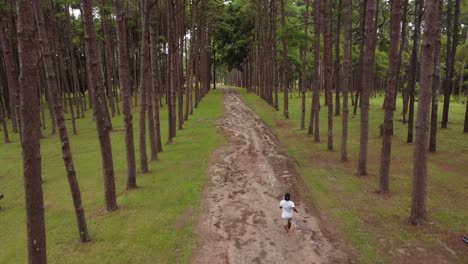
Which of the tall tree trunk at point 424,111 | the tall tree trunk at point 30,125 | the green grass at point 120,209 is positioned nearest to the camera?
the tall tree trunk at point 30,125

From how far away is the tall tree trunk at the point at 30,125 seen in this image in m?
5.97

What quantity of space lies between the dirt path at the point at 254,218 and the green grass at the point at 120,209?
598mm

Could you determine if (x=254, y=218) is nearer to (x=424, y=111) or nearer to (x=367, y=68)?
(x=424, y=111)

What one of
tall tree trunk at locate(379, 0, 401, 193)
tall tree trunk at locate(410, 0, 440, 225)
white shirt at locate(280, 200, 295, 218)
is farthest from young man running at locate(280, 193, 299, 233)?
tall tree trunk at locate(379, 0, 401, 193)

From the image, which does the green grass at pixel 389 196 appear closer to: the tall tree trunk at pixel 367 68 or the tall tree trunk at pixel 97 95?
the tall tree trunk at pixel 367 68

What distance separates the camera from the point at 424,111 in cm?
1039

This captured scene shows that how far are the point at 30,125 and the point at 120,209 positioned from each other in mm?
6957

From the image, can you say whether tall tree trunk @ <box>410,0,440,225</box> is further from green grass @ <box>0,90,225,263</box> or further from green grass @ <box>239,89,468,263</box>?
green grass @ <box>0,90,225,263</box>

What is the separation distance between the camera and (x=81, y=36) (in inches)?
1682

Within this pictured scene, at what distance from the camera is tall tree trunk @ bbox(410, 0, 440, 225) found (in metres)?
10.1

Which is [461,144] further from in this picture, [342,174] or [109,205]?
[109,205]

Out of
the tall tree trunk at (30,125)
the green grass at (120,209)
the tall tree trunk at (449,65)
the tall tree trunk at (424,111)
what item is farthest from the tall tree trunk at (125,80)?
the tall tree trunk at (449,65)

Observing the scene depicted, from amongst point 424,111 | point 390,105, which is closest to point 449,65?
point 390,105

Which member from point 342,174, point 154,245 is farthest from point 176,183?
point 342,174
